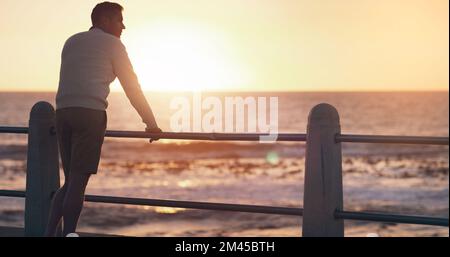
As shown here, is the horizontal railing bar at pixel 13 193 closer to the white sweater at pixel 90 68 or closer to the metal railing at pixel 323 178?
the metal railing at pixel 323 178

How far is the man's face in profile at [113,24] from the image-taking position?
5.54 metres

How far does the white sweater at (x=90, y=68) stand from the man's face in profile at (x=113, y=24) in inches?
2.4

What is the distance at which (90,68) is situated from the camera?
214 inches

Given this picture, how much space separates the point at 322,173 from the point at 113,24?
1.72m

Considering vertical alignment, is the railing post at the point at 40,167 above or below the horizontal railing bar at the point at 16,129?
below

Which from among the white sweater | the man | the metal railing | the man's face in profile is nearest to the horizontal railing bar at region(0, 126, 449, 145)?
the metal railing

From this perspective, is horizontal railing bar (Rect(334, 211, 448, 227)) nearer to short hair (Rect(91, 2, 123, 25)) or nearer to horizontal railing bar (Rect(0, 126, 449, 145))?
horizontal railing bar (Rect(0, 126, 449, 145))

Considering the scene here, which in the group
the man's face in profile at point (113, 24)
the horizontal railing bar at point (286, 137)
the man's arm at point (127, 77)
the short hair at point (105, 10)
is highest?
the short hair at point (105, 10)

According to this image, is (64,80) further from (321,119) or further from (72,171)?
(321,119)

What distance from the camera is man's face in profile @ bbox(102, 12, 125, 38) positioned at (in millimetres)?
5543

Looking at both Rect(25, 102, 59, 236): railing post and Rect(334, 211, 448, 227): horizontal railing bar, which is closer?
Rect(334, 211, 448, 227): horizontal railing bar

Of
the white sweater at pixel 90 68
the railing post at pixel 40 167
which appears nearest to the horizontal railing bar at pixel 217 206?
the railing post at pixel 40 167

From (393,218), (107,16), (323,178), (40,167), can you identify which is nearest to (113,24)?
(107,16)
